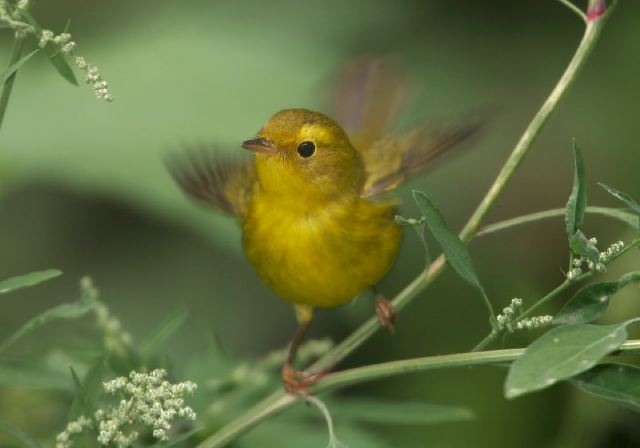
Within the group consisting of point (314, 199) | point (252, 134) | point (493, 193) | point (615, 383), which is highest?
point (252, 134)

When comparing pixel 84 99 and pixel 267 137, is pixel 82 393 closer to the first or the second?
pixel 267 137

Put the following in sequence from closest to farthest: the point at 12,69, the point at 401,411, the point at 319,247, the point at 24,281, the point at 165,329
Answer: the point at 12,69
the point at 24,281
the point at 165,329
the point at 401,411
the point at 319,247

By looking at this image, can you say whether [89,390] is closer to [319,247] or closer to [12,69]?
[12,69]

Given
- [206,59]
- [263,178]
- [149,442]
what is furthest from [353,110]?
[206,59]

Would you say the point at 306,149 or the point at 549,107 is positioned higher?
the point at 306,149

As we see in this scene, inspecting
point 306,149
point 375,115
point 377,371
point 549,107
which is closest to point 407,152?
point 306,149

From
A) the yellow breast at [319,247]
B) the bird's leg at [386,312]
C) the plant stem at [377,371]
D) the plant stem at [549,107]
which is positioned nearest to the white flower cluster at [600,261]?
the plant stem at [377,371]

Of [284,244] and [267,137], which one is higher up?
[267,137]
